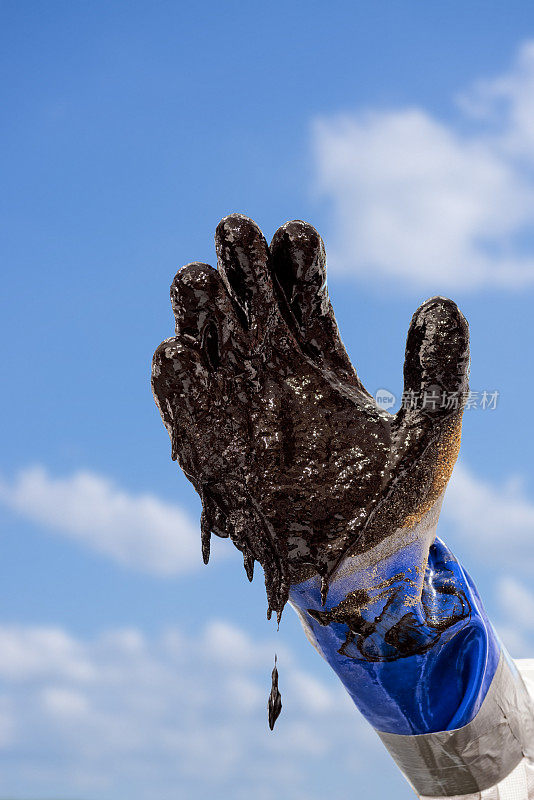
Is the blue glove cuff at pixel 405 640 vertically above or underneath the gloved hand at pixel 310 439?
underneath

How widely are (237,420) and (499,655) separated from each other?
68 cm

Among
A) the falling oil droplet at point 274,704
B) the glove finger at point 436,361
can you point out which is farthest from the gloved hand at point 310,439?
the falling oil droplet at point 274,704

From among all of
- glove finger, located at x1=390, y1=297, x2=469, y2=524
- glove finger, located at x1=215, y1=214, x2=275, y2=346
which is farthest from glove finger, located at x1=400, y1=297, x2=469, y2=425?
glove finger, located at x1=215, y1=214, x2=275, y2=346

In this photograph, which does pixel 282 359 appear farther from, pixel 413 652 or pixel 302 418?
pixel 413 652

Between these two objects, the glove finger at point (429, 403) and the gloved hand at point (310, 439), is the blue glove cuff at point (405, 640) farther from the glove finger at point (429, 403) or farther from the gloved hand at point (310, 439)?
the glove finger at point (429, 403)

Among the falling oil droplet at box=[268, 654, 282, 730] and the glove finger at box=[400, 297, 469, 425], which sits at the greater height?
the glove finger at box=[400, 297, 469, 425]

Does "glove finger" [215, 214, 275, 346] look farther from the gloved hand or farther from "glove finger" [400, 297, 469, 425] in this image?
"glove finger" [400, 297, 469, 425]

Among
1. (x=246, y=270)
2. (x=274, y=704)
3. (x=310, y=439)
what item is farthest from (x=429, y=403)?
(x=274, y=704)

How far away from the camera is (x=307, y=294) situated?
4.43 ft

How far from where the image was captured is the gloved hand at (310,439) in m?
1.26

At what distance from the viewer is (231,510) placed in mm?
1290

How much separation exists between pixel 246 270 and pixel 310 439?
10.9 inches

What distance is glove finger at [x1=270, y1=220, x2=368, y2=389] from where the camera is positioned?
4.33 feet

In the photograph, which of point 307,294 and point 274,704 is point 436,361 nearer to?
point 307,294
